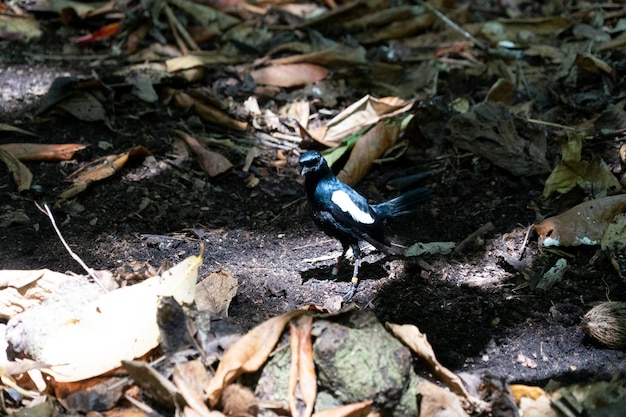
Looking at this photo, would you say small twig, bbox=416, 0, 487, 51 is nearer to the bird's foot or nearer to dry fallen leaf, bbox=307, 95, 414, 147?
dry fallen leaf, bbox=307, 95, 414, 147

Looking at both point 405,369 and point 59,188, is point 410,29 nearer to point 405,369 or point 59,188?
point 59,188

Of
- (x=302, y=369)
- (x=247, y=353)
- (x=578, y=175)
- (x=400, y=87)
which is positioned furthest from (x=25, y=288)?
(x=400, y=87)

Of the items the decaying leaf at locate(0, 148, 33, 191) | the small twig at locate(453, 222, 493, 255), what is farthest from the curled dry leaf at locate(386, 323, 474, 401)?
the decaying leaf at locate(0, 148, 33, 191)

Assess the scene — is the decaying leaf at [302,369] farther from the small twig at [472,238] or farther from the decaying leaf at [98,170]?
the decaying leaf at [98,170]

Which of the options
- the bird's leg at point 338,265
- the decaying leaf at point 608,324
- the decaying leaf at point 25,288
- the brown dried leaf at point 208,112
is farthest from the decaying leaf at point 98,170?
the decaying leaf at point 608,324

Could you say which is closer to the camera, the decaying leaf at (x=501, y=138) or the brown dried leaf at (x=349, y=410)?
the brown dried leaf at (x=349, y=410)

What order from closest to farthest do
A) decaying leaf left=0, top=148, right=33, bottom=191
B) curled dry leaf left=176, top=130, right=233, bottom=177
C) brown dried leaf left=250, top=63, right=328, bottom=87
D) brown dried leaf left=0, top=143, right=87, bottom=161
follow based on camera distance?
decaying leaf left=0, top=148, right=33, bottom=191, brown dried leaf left=0, top=143, right=87, bottom=161, curled dry leaf left=176, top=130, right=233, bottom=177, brown dried leaf left=250, top=63, right=328, bottom=87

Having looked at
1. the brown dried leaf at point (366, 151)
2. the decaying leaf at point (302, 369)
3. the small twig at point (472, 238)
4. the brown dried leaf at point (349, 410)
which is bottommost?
the small twig at point (472, 238)

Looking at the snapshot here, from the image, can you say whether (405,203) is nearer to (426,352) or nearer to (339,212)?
(339,212)
